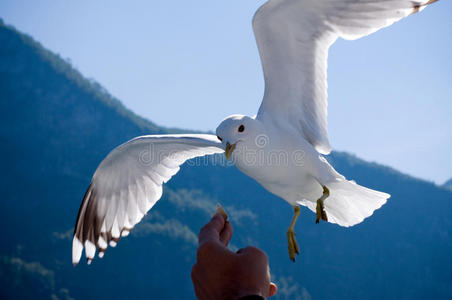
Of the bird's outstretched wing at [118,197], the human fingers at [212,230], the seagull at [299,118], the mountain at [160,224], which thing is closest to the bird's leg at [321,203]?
the seagull at [299,118]

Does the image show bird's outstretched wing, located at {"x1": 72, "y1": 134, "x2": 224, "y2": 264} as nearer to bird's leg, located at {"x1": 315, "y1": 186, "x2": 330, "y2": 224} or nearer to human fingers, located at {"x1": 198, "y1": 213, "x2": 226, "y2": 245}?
bird's leg, located at {"x1": 315, "y1": 186, "x2": 330, "y2": 224}

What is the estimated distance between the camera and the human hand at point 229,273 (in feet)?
2.31

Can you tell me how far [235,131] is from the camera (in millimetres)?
1378

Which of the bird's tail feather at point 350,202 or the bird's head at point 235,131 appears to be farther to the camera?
the bird's tail feather at point 350,202

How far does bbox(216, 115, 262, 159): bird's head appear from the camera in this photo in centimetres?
137

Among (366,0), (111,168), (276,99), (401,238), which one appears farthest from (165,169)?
(401,238)

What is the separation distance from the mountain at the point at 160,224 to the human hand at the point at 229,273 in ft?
72.9

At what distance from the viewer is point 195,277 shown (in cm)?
78

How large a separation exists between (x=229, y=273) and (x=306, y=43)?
1.20 meters

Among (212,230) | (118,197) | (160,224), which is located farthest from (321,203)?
(160,224)

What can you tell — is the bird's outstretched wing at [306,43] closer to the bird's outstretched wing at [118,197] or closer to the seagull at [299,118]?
the seagull at [299,118]

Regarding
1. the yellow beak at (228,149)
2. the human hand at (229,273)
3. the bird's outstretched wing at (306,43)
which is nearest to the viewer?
the human hand at (229,273)

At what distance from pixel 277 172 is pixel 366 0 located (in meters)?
0.78

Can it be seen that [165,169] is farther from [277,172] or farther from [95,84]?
[95,84]
